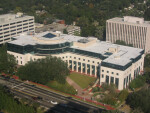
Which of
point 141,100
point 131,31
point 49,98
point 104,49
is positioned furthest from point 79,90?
point 131,31

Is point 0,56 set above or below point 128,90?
above

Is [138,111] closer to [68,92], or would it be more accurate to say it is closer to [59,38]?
[68,92]

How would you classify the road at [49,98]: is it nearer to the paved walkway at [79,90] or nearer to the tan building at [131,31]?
the paved walkway at [79,90]

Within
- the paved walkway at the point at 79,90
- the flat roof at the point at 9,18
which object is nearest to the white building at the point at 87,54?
the paved walkway at the point at 79,90

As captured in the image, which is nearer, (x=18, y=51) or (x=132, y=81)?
(x=132, y=81)

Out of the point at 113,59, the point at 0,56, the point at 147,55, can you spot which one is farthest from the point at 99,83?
the point at 0,56

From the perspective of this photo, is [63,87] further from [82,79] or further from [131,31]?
[131,31]

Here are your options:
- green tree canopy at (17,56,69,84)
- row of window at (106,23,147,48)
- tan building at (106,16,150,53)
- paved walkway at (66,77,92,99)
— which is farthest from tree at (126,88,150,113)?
row of window at (106,23,147,48)
